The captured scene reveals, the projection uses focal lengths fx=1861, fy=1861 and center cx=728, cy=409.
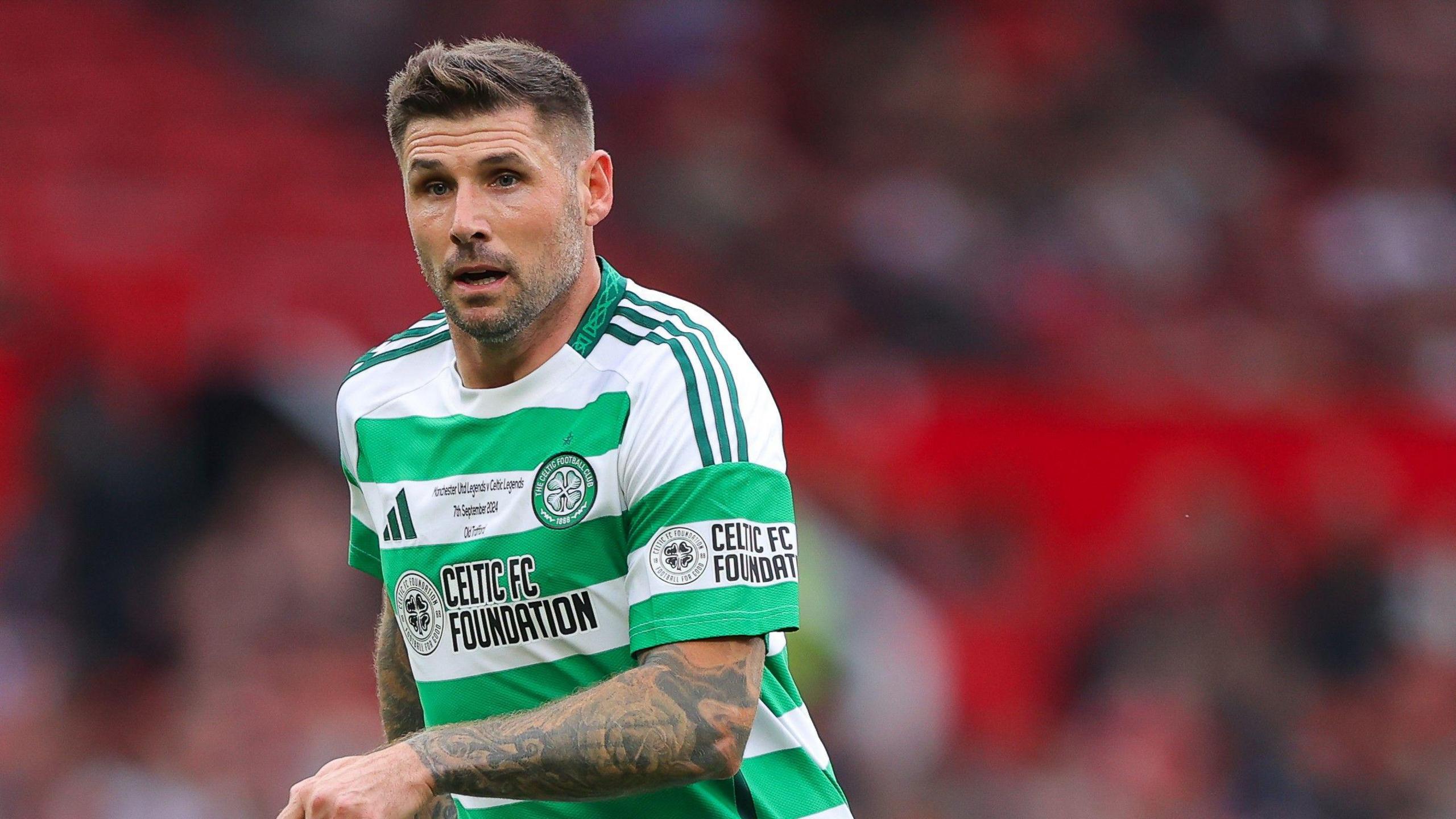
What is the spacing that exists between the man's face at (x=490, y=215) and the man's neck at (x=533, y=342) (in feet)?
0.15

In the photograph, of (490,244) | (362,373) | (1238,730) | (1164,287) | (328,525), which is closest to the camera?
(490,244)

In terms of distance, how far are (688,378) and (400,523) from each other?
673mm

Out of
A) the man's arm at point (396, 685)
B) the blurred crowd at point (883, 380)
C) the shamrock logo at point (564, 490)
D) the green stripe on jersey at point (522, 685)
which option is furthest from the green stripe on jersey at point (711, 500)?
the blurred crowd at point (883, 380)

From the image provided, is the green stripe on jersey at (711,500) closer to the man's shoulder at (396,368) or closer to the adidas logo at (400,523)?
the adidas logo at (400,523)

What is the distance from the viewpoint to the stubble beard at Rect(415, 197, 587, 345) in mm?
3242

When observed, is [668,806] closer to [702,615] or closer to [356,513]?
[702,615]

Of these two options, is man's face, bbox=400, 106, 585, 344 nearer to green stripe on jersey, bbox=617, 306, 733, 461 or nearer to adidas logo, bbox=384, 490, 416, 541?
green stripe on jersey, bbox=617, 306, 733, 461

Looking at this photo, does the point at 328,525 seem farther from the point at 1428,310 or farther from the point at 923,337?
the point at 1428,310

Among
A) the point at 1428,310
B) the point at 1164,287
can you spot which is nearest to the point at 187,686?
the point at 1164,287

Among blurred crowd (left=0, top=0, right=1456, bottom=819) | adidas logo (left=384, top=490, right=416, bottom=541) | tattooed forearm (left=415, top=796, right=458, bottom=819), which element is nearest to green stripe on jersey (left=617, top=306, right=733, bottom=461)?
adidas logo (left=384, top=490, right=416, bottom=541)

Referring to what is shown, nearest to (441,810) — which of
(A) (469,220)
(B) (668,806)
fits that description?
(B) (668,806)

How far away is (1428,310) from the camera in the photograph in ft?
42.2

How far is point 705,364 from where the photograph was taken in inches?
126

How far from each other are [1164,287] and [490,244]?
9.98 m
